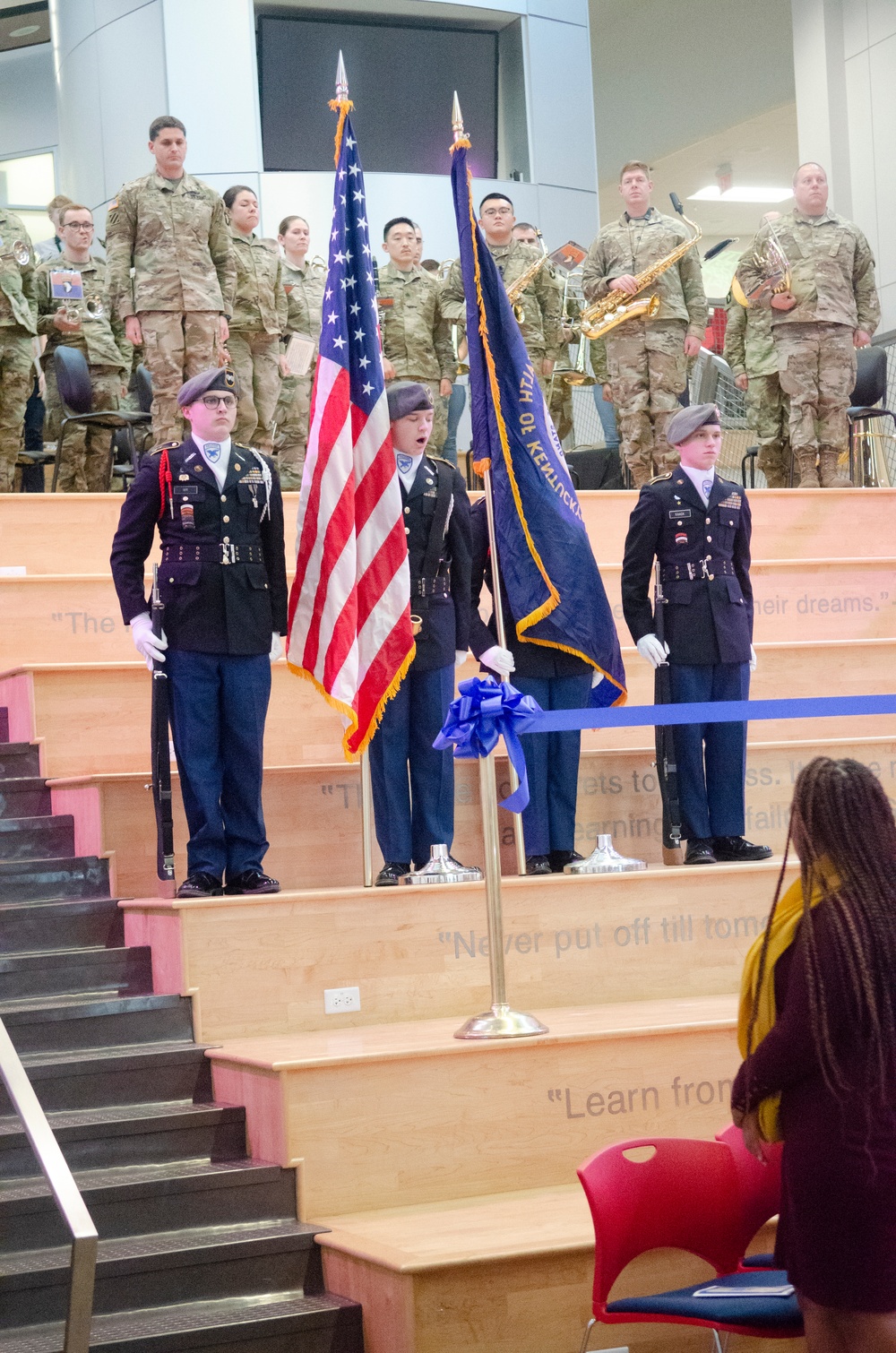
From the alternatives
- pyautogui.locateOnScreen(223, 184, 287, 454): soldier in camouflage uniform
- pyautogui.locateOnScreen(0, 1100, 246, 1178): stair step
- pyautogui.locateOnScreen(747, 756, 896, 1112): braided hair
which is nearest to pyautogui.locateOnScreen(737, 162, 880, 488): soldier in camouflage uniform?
pyautogui.locateOnScreen(223, 184, 287, 454): soldier in camouflage uniform

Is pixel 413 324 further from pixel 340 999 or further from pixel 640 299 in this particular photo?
pixel 340 999

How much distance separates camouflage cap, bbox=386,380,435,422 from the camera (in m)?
5.08

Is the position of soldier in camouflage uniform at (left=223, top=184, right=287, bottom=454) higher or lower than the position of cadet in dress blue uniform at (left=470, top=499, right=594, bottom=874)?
higher

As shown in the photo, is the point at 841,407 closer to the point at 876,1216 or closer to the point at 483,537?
the point at 483,537

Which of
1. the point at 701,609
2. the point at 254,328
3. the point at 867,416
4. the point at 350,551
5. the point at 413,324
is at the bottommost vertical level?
the point at 701,609

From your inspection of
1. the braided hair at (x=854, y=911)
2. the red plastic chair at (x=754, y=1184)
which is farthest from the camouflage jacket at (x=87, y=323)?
the braided hair at (x=854, y=911)

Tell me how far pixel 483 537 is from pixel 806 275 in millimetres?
3670

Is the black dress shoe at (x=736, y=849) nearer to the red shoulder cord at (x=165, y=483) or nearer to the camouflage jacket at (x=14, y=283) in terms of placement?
the red shoulder cord at (x=165, y=483)

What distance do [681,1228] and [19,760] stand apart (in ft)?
9.77

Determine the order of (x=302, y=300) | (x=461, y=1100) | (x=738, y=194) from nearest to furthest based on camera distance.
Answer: (x=461, y=1100) → (x=302, y=300) → (x=738, y=194)

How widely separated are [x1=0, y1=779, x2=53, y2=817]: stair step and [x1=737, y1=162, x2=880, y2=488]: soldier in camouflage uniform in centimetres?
452

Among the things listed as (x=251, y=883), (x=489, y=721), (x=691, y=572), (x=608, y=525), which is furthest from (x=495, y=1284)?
(x=608, y=525)

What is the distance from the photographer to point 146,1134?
3949 mm

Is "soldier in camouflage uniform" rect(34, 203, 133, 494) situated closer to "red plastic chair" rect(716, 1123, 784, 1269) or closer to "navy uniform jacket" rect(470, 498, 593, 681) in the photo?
"navy uniform jacket" rect(470, 498, 593, 681)
